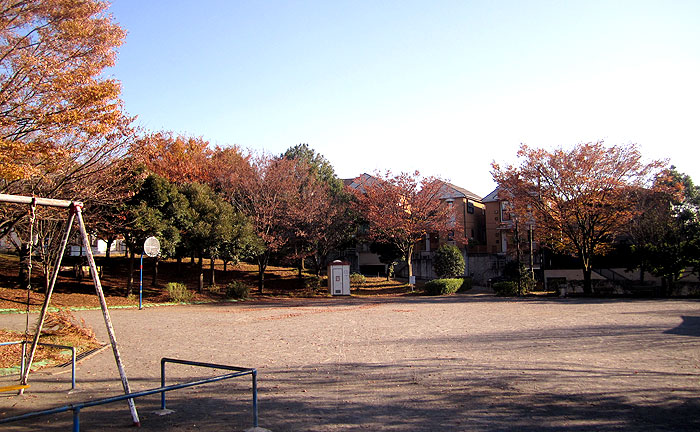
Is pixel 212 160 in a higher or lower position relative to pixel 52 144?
higher

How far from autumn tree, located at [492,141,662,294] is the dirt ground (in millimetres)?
11464

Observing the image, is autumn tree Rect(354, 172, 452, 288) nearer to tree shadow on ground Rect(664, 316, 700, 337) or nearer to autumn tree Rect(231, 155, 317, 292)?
autumn tree Rect(231, 155, 317, 292)

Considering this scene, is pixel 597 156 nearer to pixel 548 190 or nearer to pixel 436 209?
pixel 548 190

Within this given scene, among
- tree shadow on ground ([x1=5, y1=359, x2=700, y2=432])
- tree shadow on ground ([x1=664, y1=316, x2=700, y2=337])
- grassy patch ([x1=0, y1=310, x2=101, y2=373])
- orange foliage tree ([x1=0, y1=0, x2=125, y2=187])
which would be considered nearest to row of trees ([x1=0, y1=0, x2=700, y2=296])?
orange foliage tree ([x1=0, y1=0, x2=125, y2=187])

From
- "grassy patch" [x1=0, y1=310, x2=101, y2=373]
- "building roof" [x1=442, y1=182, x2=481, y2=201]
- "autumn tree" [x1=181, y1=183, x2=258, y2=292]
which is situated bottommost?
"grassy patch" [x1=0, y1=310, x2=101, y2=373]

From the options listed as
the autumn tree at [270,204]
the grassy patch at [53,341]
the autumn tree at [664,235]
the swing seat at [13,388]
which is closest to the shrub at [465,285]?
the autumn tree at [664,235]

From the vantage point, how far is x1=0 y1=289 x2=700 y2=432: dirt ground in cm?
613

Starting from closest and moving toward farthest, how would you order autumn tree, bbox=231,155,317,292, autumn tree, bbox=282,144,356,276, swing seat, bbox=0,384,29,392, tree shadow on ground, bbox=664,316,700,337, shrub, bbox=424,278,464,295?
swing seat, bbox=0,384,29,392 < tree shadow on ground, bbox=664,316,700,337 < shrub, bbox=424,278,464,295 < autumn tree, bbox=231,155,317,292 < autumn tree, bbox=282,144,356,276

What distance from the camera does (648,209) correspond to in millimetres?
31000

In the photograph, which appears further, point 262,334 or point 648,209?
point 648,209

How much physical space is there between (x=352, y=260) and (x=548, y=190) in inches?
922

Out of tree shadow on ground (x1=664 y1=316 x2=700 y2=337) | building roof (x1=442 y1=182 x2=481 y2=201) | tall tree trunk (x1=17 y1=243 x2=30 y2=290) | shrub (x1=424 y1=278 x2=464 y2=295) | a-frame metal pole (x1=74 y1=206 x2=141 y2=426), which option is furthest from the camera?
building roof (x1=442 y1=182 x2=481 y2=201)

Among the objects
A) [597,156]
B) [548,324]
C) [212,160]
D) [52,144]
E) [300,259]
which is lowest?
[548,324]

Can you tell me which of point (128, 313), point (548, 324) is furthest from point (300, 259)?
point (548, 324)
